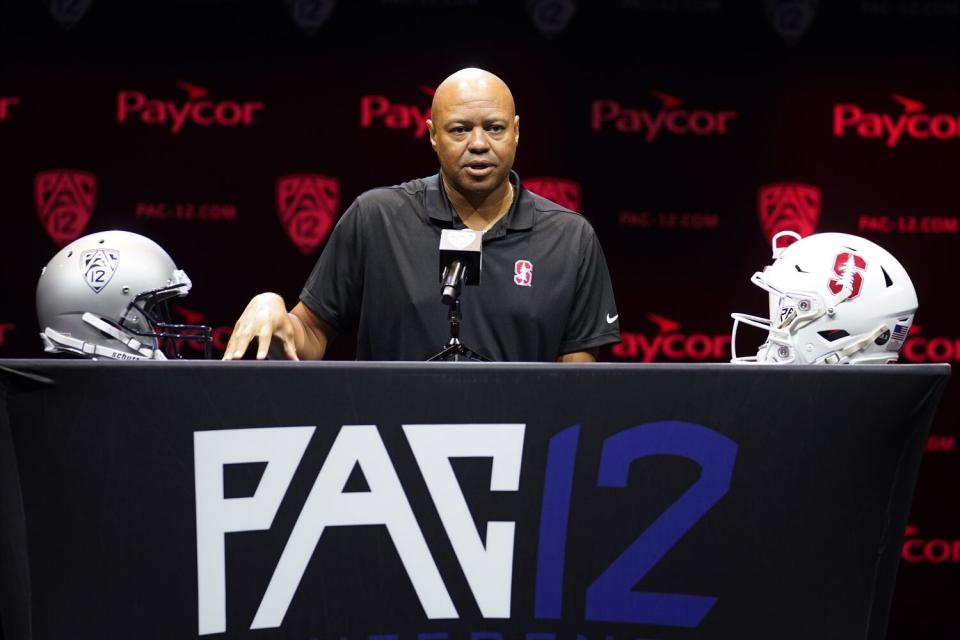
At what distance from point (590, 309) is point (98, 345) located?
47.1 inches

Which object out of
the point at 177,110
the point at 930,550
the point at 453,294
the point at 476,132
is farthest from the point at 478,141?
the point at 930,550

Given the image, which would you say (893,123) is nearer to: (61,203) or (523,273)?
(523,273)

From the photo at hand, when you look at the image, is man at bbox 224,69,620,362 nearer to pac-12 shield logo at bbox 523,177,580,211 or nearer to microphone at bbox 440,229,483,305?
microphone at bbox 440,229,483,305

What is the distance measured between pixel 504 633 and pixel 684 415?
370mm

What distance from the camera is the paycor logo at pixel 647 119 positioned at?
4.27 metres

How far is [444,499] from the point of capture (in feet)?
4.78

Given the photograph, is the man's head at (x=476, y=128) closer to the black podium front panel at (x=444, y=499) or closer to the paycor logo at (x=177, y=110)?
the black podium front panel at (x=444, y=499)

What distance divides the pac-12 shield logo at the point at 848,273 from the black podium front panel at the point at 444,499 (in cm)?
73

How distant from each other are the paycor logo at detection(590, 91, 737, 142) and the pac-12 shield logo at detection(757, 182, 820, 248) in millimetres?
296

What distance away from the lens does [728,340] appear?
4.33m

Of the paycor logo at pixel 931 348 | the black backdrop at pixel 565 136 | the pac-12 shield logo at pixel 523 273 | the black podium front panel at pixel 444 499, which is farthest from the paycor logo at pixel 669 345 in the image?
the black podium front panel at pixel 444 499

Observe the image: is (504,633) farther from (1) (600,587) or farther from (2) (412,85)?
(2) (412,85)

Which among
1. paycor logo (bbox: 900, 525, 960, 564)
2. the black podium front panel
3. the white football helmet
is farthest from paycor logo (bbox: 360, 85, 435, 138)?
the black podium front panel

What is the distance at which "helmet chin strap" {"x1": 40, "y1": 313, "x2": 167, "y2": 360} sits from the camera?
8.70ft
